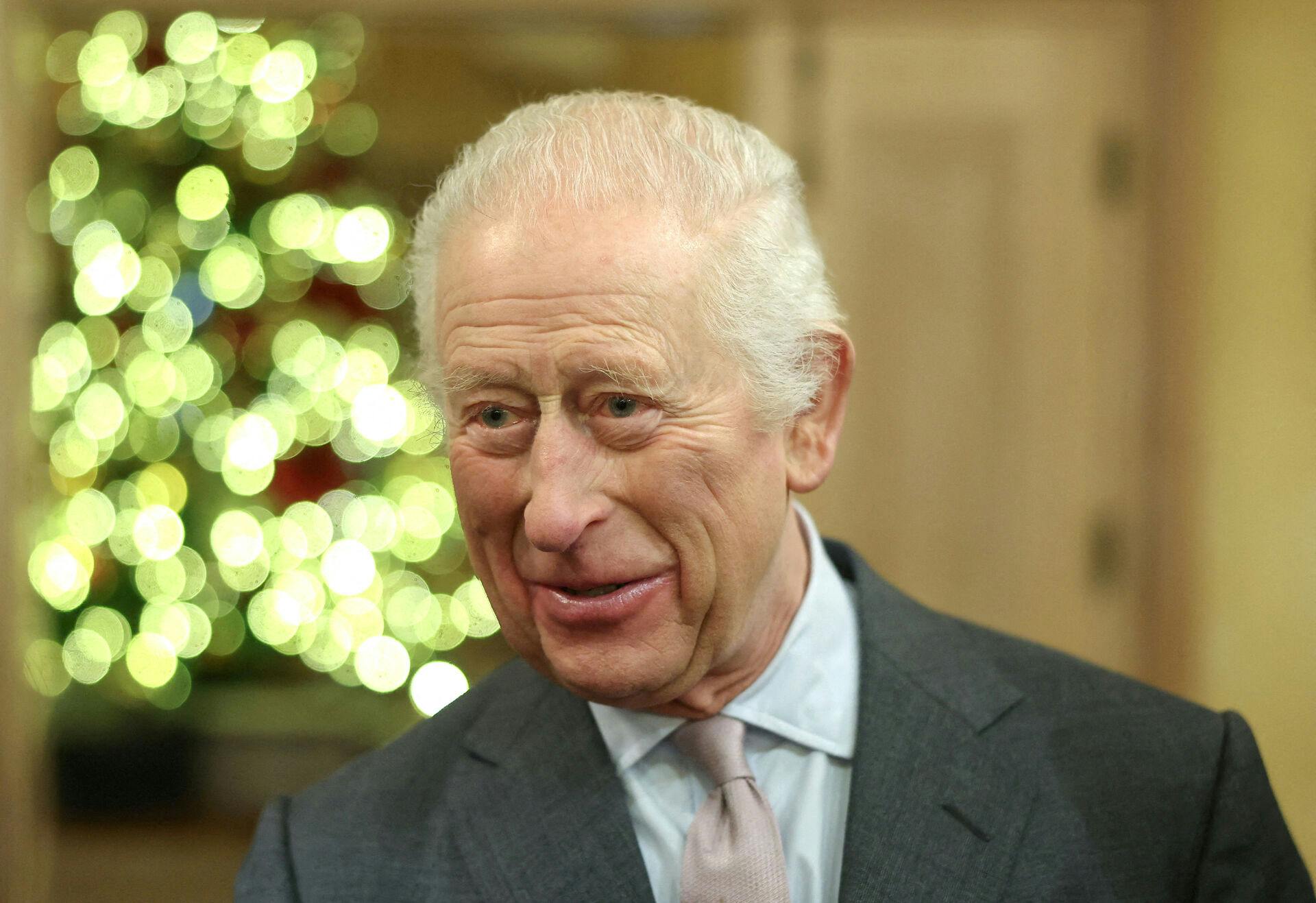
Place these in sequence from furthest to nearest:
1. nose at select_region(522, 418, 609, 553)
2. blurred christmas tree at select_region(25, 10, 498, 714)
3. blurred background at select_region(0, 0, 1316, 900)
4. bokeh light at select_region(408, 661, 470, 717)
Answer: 1. bokeh light at select_region(408, 661, 470, 717)
2. blurred christmas tree at select_region(25, 10, 498, 714)
3. blurred background at select_region(0, 0, 1316, 900)
4. nose at select_region(522, 418, 609, 553)

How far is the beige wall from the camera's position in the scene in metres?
2.10

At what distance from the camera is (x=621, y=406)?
1080 millimetres

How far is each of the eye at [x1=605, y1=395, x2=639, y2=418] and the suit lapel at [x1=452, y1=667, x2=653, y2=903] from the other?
0.39 meters

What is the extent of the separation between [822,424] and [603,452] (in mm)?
280

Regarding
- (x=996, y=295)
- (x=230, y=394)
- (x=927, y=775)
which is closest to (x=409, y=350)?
(x=927, y=775)

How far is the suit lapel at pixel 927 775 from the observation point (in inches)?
44.6

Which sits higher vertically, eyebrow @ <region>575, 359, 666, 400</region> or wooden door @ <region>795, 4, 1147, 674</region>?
eyebrow @ <region>575, 359, 666, 400</region>

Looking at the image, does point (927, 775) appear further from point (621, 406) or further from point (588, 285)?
point (588, 285)

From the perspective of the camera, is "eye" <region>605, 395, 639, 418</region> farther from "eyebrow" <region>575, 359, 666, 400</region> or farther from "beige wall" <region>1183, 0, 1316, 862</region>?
"beige wall" <region>1183, 0, 1316, 862</region>

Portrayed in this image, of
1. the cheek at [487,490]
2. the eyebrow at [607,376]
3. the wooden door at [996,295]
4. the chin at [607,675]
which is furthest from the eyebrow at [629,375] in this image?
the wooden door at [996,295]

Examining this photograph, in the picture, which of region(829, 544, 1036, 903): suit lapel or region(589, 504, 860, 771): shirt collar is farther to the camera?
region(589, 504, 860, 771): shirt collar

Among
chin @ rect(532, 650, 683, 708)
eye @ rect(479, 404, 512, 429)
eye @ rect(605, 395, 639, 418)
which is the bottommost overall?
chin @ rect(532, 650, 683, 708)

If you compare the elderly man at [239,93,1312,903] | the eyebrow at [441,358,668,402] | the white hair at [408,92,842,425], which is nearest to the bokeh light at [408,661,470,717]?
the elderly man at [239,93,1312,903]

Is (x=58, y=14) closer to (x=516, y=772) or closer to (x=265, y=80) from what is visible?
(x=265, y=80)
